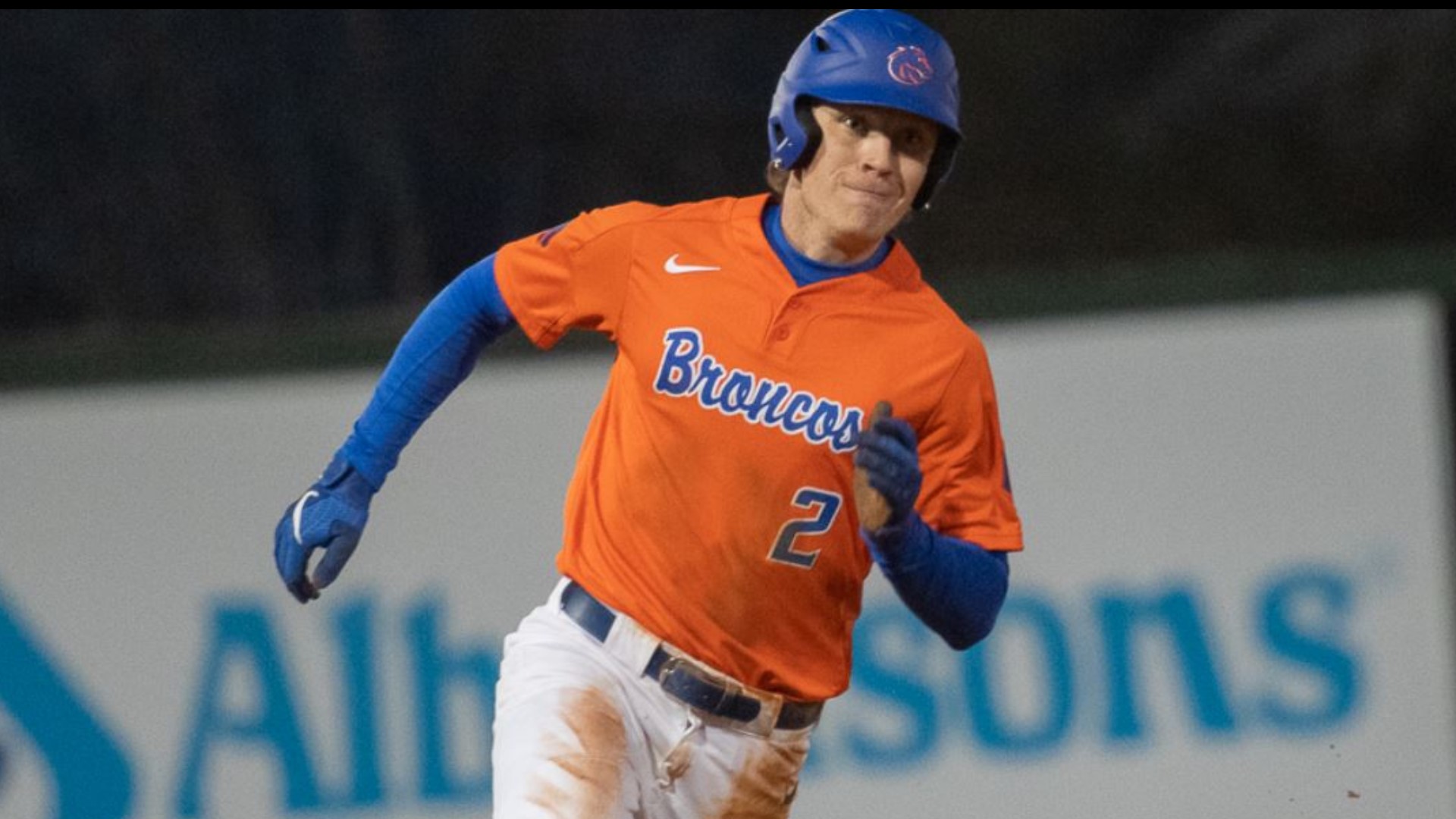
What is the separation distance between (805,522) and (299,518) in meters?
0.87

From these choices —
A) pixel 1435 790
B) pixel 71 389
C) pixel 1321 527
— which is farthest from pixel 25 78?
pixel 1435 790

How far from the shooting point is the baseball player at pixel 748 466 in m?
3.93

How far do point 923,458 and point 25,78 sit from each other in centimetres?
414

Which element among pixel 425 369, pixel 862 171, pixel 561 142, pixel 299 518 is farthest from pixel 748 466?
pixel 561 142

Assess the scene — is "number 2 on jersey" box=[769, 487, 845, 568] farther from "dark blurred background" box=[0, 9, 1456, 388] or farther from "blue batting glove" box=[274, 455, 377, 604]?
"dark blurred background" box=[0, 9, 1456, 388]

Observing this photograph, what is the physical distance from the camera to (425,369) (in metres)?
4.18

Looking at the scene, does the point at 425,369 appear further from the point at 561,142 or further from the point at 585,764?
the point at 561,142

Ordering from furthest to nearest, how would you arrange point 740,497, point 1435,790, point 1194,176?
point 1194,176 → point 1435,790 → point 740,497

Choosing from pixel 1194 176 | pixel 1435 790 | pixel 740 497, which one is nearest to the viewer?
pixel 740 497

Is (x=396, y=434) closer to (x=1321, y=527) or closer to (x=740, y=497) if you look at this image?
(x=740, y=497)

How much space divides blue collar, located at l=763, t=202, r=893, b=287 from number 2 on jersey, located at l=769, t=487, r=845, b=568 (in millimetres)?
367

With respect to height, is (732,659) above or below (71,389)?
above

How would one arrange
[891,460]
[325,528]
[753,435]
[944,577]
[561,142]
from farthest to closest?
[561,142], [325,528], [753,435], [944,577], [891,460]

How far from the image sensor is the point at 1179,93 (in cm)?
713
